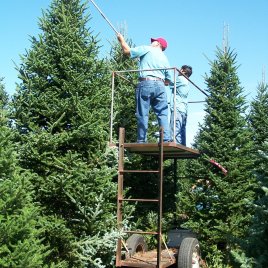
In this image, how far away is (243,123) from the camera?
10.7 m

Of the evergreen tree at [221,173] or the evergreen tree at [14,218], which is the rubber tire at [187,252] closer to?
the evergreen tree at [221,173]

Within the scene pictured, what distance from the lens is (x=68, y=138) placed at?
8047 millimetres

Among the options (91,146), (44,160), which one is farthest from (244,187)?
(44,160)

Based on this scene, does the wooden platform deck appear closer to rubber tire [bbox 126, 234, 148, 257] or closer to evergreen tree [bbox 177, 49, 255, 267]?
evergreen tree [bbox 177, 49, 255, 267]

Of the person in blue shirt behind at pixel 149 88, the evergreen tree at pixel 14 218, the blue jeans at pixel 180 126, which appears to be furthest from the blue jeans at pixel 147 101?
the evergreen tree at pixel 14 218

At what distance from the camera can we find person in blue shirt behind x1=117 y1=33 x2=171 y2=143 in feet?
28.5

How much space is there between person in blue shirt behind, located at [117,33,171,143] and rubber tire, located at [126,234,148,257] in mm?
1936

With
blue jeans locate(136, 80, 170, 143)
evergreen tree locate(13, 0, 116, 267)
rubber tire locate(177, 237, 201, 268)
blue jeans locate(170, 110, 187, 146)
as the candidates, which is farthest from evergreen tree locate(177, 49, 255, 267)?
evergreen tree locate(13, 0, 116, 267)

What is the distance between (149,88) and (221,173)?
122 inches

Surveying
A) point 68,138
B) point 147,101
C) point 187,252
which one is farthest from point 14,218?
point 147,101

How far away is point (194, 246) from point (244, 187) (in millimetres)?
2230

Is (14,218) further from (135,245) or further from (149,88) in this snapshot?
(149,88)

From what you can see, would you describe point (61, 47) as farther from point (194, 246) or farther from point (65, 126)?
point (194, 246)

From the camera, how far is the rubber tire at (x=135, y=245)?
852 cm
